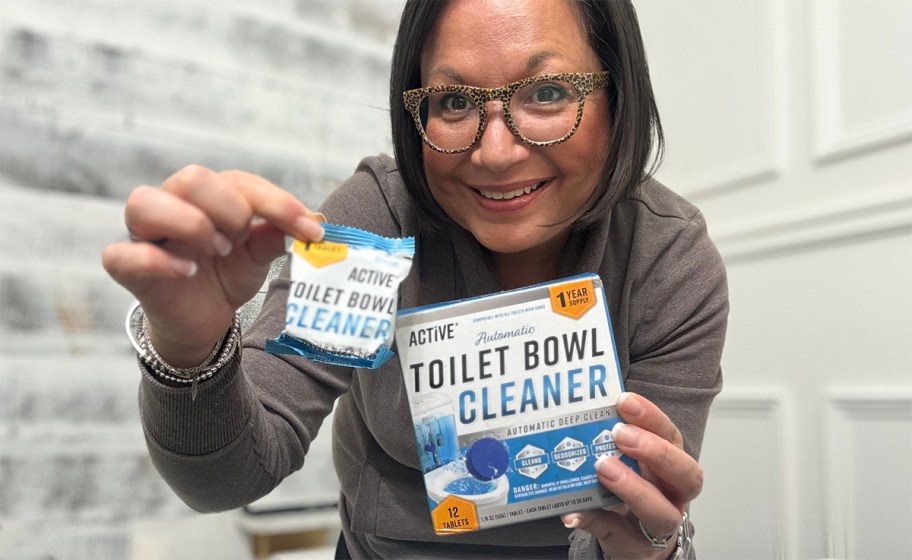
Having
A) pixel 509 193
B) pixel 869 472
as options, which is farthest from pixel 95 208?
pixel 869 472

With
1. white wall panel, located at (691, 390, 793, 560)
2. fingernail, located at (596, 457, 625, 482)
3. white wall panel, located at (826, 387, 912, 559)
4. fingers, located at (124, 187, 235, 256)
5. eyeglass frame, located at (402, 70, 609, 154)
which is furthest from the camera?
white wall panel, located at (691, 390, 793, 560)

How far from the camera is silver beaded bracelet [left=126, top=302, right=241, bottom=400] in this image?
0.61m

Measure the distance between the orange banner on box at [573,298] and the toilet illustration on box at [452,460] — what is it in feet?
0.44

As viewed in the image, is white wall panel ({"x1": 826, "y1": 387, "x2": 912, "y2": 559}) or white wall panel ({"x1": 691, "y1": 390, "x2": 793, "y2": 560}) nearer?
white wall panel ({"x1": 826, "y1": 387, "x2": 912, "y2": 559})

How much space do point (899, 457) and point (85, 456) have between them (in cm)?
170

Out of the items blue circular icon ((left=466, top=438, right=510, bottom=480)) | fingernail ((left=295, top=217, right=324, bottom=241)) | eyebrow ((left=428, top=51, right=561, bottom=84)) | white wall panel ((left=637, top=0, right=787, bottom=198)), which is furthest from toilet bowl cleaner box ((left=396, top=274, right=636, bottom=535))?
white wall panel ((left=637, top=0, right=787, bottom=198))

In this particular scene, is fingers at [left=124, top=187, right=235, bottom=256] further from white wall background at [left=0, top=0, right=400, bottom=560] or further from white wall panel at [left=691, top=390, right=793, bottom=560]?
white wall panel at [left=691, top=390, right=793, bottom=560]

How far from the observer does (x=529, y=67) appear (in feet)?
2.43

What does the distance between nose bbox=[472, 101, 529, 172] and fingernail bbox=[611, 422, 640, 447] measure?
280 mm

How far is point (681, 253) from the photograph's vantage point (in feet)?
2.87

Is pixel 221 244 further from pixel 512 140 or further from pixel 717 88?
pixel 717 88

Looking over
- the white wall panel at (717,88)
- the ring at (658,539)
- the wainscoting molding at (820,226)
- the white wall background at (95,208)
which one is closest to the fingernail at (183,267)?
the ring at (658,539)

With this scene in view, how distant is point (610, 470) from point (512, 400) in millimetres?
104

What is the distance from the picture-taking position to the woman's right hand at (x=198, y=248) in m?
0.53
